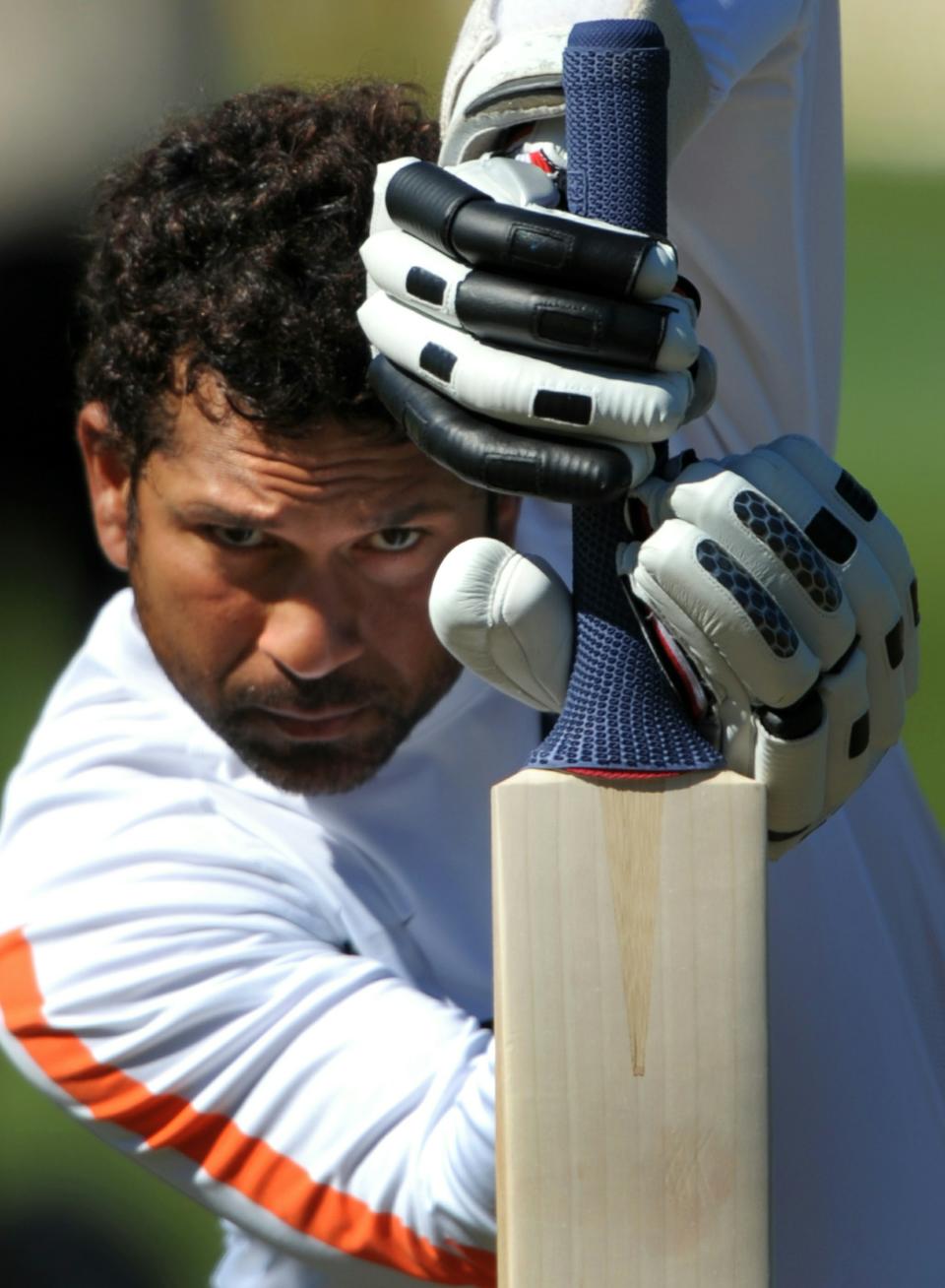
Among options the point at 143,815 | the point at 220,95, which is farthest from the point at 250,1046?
the point at 220,95

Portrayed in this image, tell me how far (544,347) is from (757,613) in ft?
0.43

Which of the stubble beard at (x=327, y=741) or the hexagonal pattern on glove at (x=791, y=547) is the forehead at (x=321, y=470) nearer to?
the stubble beard at (x=327, y=741)

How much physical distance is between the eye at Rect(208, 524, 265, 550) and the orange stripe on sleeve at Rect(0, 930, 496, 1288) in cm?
34

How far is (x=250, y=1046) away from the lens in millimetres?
1158

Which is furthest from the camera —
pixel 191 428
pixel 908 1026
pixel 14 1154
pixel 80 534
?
pixel 80 534

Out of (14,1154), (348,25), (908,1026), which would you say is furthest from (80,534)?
(908,1026)

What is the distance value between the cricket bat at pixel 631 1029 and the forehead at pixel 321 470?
0.54m

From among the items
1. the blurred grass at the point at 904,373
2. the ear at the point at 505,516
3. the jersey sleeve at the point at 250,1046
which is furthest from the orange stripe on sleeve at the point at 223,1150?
the blurred grass at the point at 904,373

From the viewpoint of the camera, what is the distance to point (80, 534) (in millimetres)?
3641

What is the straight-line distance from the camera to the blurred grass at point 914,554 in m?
2.87

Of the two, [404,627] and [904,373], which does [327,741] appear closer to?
[404,627]

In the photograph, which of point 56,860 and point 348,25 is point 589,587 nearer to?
point 56,860

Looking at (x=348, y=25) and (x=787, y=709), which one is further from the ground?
(x=787, y=709)

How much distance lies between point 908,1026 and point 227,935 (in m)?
0.46
